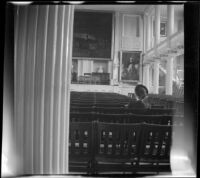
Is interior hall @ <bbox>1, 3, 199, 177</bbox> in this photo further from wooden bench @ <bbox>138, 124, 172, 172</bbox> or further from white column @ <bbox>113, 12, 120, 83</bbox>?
white column @ <bbox>113, 12, 120, 83</bbox>

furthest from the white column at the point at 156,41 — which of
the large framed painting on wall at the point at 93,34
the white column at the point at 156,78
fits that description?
the large framed painting on wall at the point at 93,34

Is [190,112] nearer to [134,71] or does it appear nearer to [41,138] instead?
[41,138]

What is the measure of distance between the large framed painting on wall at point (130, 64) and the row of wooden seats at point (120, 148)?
30.5ft

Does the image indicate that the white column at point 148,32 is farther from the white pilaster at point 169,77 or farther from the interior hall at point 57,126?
the interior hall at point 57,126

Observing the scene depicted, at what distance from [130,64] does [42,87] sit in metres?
10.1

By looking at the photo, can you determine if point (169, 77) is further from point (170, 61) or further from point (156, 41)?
point (156, 41)

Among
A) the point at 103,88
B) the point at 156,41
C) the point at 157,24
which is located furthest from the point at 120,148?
the point at 157,24

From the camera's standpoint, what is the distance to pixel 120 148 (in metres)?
2.21

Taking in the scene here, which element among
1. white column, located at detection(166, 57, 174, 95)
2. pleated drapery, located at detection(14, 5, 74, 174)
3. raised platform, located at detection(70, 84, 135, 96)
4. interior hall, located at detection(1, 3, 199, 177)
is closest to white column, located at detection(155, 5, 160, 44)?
white column, located at detection(166, 57, 174, 95)

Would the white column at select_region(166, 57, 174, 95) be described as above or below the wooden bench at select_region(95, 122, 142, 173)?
above

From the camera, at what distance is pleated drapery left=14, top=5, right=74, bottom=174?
1.98m

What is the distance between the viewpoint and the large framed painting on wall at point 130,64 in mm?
11555

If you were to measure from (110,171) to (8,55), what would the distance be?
1.17m

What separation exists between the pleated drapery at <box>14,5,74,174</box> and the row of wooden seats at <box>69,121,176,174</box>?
6.3 inches
